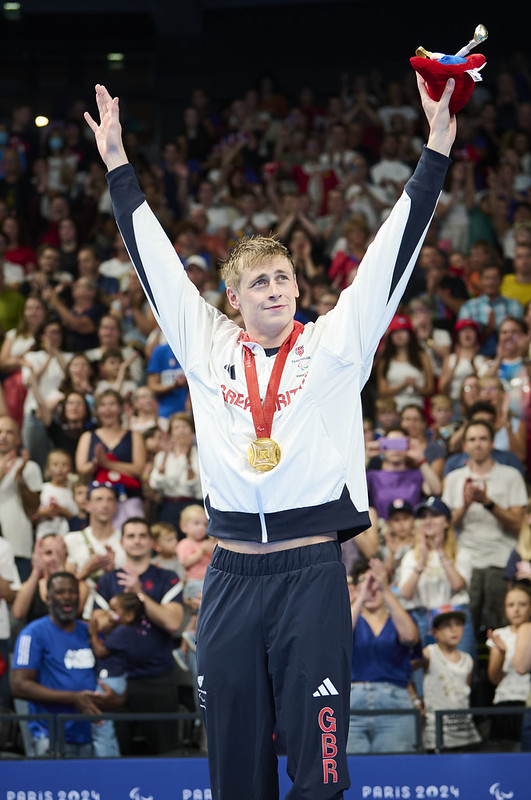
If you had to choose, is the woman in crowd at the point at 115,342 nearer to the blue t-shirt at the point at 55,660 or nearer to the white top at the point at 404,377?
the white top at the point at 404,377

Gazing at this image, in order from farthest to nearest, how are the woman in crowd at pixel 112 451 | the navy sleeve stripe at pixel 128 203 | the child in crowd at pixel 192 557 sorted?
1. the woman in crowd at pixel 112 451
2. the child in crowd at pixel 192 557
3. the navy sleeve stripe at pixel 128 203

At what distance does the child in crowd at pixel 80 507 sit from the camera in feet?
24.8

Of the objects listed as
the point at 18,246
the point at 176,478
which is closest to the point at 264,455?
the point at 176,478

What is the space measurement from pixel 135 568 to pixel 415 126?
746 centimetres

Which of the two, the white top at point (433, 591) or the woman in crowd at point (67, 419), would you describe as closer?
the white top at point (433, 591)

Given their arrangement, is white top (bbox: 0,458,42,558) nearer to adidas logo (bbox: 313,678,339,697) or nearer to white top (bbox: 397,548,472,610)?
white top (bbox: 397,548,472,610)

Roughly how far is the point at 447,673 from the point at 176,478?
96.2 inches

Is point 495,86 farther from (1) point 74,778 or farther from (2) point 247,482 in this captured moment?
(2) point 247,482

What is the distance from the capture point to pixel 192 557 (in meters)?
6.88

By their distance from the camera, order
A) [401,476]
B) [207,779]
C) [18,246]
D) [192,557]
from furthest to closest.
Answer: [18,246], [401,476], [192,557], [207,779]

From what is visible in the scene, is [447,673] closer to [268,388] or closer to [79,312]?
[268,388]

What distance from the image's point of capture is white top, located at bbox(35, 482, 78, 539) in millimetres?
7598

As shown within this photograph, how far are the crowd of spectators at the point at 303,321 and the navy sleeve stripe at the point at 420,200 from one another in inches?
131

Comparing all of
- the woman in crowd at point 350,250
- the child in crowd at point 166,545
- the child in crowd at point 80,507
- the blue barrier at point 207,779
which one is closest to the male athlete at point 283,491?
the blue barrier at point 207,779
